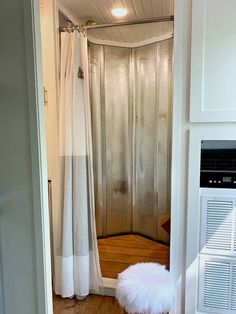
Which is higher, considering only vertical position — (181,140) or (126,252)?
(181,140)

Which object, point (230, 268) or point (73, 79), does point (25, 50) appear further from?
point (230, 268)

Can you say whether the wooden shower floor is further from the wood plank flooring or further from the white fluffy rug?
the white fluffy rug

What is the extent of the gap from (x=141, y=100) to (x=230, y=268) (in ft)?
6.58

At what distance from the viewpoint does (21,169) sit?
4.25 ft

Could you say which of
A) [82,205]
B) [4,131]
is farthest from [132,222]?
[4,131]

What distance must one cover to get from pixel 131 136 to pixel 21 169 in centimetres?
196

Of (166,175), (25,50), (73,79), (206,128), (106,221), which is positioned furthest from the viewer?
(106,221)

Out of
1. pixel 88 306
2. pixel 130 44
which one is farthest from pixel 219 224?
pixel 130 44

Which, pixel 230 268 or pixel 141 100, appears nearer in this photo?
pixel 230 268

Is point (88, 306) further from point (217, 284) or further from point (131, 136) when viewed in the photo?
point (131, 136)

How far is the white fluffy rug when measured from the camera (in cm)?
137

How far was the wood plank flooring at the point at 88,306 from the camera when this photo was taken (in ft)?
6.43

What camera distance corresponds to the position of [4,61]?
1.25 meters

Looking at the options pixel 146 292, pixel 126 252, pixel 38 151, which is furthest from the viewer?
pixel 126 252
